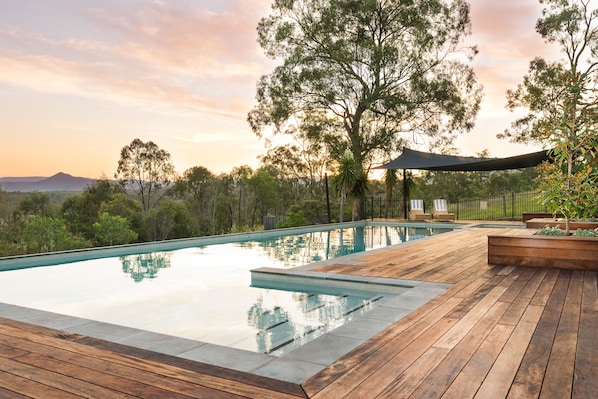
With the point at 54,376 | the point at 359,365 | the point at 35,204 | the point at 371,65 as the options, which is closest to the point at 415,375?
the point at 359,365

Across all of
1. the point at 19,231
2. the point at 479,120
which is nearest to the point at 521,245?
A: the point at 479,120

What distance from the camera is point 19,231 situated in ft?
66.6

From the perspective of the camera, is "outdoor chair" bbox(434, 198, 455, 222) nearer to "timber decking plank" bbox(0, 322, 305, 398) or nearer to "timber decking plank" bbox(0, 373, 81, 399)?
"timber decking plank" bbox(0, 322, 305, 398)

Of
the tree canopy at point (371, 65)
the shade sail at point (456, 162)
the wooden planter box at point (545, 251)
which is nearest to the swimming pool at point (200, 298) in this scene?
the wooden planter box at point (545, 251)

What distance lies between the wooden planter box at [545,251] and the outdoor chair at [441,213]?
9209 millimetres

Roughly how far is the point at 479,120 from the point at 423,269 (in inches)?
616

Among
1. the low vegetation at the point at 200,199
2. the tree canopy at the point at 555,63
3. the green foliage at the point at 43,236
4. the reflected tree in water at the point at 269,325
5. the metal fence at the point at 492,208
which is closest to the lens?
the reflected tree in water at the point at 269,325

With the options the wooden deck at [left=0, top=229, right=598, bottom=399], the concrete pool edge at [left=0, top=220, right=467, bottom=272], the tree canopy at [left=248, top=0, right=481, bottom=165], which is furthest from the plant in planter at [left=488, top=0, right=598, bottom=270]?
the tree canopy at [left=248, top=0, right=481, bottom=165]

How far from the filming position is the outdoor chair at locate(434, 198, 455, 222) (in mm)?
14469

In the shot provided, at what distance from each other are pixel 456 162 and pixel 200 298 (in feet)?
35.0

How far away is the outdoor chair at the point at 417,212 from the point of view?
48.3 ft

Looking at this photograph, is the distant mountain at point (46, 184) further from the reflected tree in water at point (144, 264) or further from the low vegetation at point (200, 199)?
the reflected tree in water at point (144, 264)

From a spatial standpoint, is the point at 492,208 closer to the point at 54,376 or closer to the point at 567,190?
the point at 567,190

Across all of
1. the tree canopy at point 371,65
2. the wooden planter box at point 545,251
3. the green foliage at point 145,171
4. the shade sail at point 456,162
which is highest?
the tree canopy at point 371,65
